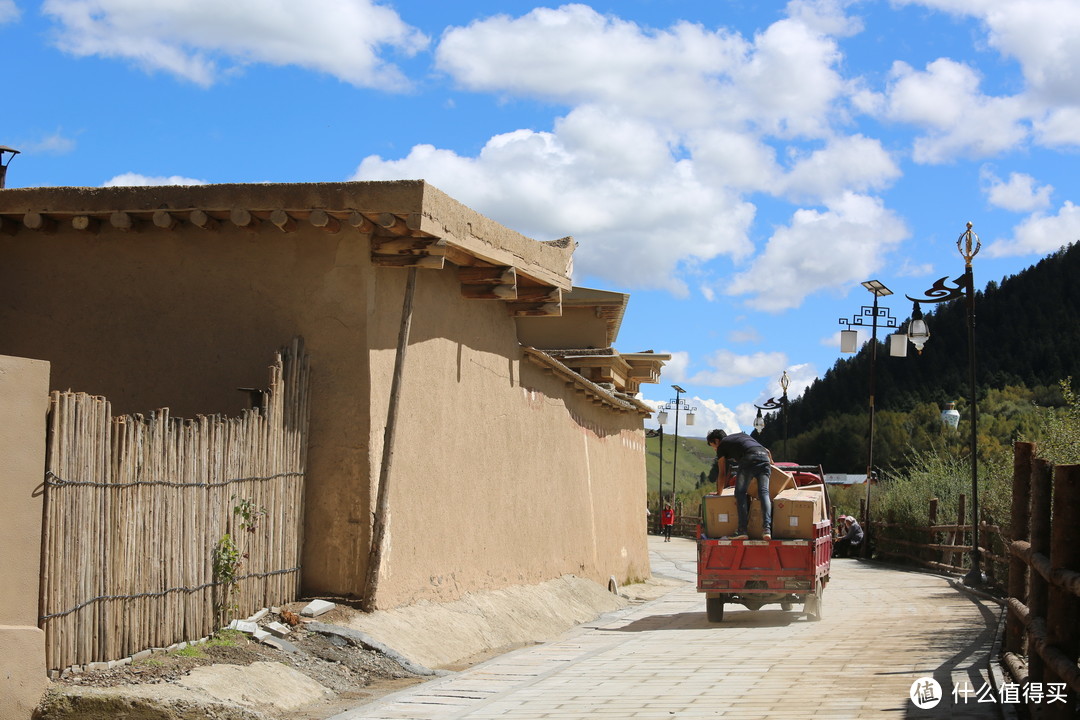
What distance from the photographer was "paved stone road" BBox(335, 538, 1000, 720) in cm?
777

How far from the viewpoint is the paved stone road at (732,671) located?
777 centimetres

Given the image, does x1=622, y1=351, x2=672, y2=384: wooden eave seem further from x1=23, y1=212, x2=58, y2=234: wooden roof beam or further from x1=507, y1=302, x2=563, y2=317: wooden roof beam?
x1=23, y1=212, x2=58, y2=234: wooden roof beam

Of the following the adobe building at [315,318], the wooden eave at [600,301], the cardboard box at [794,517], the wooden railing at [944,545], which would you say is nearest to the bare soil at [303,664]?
the adobe building at [315,318]

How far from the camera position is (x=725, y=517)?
14156mm

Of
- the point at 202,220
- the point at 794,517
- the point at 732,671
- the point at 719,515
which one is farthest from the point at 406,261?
the point at 794,517

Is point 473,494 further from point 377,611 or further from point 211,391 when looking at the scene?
point 211,391

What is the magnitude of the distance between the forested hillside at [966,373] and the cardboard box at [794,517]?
33.8 m

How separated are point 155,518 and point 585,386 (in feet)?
34.5

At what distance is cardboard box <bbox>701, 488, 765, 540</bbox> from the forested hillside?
3395 cm

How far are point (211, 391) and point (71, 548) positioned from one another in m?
3.48

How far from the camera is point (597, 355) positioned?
70.6ft

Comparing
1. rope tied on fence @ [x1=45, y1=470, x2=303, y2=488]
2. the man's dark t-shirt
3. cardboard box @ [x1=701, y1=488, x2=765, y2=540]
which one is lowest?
cardboard box @ [x1=701, y1=488, x2=765, y2=540]

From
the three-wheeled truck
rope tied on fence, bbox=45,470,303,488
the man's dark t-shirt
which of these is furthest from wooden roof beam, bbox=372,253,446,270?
the three-wheeled truck

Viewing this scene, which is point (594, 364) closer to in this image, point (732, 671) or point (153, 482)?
point (732, 671)
